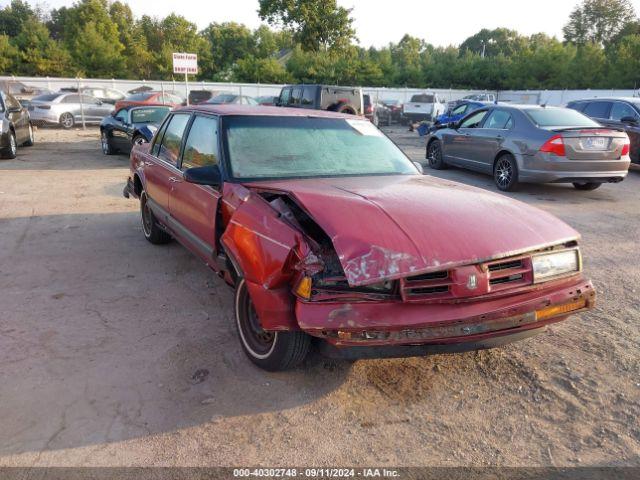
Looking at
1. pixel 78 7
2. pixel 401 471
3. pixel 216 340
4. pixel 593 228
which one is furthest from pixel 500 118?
pixel 78 7

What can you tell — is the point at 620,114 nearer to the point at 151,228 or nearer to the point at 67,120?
the point at 151,228

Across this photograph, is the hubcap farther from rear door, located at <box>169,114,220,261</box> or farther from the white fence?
the white fence

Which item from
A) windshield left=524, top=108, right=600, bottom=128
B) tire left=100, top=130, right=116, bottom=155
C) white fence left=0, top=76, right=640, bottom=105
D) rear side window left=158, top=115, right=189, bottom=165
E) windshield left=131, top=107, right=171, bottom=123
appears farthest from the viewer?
white fence left=0, top=76, right=640, bottom=105

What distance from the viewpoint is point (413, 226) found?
277 cm

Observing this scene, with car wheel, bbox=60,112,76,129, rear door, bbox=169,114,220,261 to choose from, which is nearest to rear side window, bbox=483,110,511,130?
rear door, bbox=169,114,220,261

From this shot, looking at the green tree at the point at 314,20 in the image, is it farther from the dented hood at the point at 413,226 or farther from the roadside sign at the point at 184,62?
the dented hood at the point at 413,226

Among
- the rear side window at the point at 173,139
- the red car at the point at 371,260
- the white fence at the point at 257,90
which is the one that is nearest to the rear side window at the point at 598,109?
the red car at the point at 371,260

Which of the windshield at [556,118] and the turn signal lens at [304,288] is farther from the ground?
the windshield at [556,118]

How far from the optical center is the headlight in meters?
2.86

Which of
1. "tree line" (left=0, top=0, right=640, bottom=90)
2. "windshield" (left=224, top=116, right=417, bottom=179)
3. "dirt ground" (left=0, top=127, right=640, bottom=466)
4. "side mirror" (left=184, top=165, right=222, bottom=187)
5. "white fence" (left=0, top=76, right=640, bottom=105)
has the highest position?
"tree line" (left=0, top=0, right=640, bottom=90)

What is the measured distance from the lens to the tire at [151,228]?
5.71 metres

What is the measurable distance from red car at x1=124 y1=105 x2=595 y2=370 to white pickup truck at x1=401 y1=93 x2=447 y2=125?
24.9m

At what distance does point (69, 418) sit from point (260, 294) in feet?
4.06

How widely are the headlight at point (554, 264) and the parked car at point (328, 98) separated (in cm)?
1361
